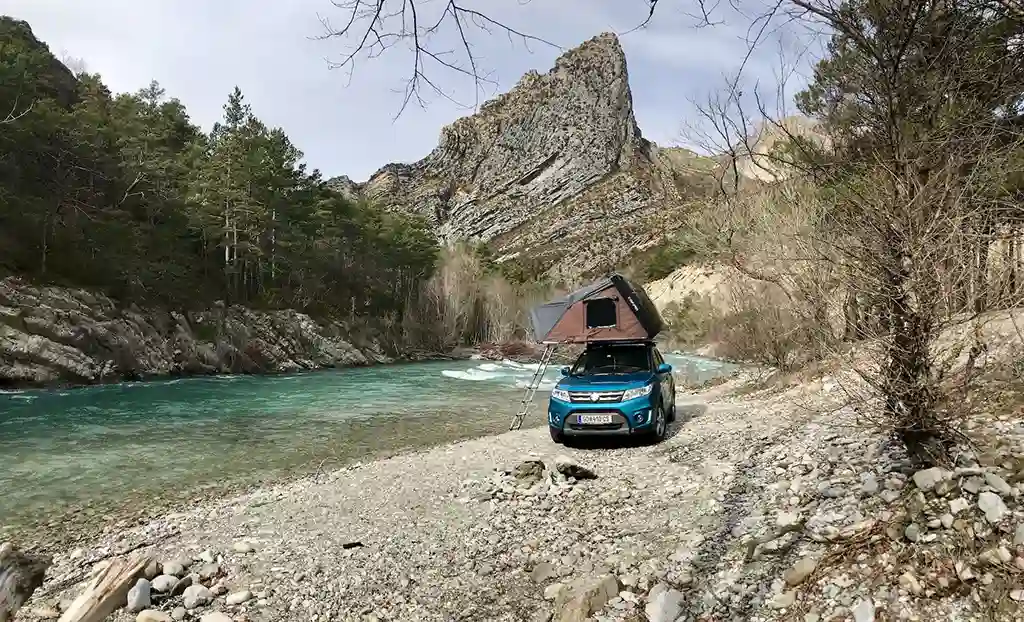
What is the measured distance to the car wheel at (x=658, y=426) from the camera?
10.8 metres

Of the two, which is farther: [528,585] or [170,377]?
[170,377]

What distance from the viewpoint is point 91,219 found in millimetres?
35125

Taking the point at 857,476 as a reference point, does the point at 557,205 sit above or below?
above

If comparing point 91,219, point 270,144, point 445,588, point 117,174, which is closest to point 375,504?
point 445,588

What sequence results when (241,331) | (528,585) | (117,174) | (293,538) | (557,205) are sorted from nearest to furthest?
(528,585) < (293,538) < (117,174) < (241,331) < (557,205)

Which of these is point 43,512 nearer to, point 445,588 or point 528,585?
point 445,588

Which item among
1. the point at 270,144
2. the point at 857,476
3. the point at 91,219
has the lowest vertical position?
the point at 857,476

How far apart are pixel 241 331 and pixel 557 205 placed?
89.4 meters

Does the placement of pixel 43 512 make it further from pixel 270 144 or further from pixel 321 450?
pixel 270 144

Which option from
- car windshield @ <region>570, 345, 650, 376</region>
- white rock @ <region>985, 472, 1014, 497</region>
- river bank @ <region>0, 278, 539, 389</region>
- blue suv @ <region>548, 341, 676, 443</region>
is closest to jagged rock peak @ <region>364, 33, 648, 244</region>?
river bank @ <region>0, 278, 539, 389</region>

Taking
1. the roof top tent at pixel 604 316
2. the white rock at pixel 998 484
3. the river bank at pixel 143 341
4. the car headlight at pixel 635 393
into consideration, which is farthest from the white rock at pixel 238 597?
the river bank at pixel 143 341

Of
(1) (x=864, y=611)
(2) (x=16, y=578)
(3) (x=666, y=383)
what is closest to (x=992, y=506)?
(1) (x=864, y=611)

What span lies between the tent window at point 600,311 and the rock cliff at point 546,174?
88.4 metres

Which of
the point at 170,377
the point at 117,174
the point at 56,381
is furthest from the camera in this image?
the point at 117,174
